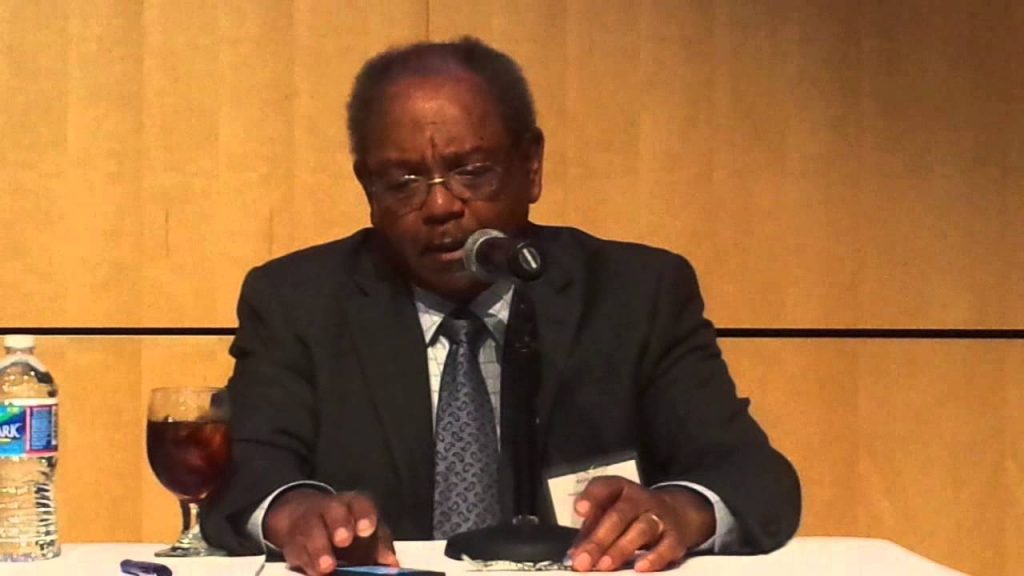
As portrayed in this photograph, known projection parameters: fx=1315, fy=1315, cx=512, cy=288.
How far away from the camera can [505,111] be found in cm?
204

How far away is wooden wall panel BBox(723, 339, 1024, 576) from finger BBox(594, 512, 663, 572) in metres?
1.12

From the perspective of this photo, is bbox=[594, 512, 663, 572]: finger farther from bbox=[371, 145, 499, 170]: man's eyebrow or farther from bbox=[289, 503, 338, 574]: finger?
bbox=[371, 145, 499, 170]: man's eyebrow

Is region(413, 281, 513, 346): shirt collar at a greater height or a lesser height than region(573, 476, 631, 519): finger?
greater

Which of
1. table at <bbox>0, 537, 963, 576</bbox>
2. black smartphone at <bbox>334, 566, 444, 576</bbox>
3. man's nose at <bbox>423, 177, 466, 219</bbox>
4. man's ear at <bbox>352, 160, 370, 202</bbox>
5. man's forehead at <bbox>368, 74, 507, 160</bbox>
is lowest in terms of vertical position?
table at <bbox>0, 537, 963, 576</bbox>

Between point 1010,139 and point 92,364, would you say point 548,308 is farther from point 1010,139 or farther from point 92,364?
point 1010,139

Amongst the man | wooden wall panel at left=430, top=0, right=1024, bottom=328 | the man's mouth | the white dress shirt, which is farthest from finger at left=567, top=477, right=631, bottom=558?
wooden wall panel at left=430, top=0, right=1024, bottom=328

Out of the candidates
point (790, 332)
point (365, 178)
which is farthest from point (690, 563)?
point (790, 332)

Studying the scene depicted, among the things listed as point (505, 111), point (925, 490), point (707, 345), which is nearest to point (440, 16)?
point (505, 111)

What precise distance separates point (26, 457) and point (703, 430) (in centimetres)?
91

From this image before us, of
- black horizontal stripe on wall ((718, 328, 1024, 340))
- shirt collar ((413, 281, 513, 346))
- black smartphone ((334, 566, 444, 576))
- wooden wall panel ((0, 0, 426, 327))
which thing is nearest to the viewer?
black smartphone ((334, 566, 444, 576))

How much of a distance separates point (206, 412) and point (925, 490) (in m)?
1.53

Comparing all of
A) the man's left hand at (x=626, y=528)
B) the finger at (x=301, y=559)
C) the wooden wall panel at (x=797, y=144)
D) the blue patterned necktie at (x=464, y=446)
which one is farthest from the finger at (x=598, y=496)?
the wooden wall panel at (x=797, y=144)

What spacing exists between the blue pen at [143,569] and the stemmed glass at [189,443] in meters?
0.19

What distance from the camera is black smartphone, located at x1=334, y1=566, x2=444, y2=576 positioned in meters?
1.31
